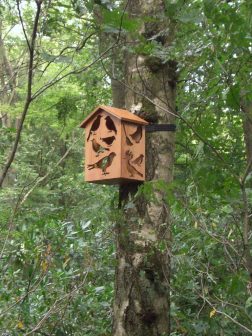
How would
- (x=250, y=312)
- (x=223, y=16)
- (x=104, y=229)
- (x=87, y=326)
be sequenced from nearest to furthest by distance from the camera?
1. (x=223, y=16)
2. (x=250, y=312)
3. (x=87, y=326)
4. (x=104, y=229)

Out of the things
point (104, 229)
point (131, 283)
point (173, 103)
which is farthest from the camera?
point (104, 229)

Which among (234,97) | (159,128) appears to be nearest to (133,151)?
(159,128)

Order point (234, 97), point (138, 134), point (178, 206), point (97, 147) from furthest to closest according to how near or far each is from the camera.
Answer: point (97, 147) < point (138, 134) < point (178, 206) < point (234, 97)

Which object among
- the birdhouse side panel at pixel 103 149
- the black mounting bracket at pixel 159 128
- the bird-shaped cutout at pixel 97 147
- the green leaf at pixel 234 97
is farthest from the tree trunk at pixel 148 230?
the green leaf at pixel 234 97

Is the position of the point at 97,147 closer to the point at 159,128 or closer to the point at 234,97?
the point at 159,128

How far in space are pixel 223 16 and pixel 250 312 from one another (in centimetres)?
81

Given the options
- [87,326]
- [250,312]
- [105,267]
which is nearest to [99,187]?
[105,267]

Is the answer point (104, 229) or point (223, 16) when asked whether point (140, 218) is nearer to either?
point (104, 229)

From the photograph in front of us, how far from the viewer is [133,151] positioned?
2459 millimetres

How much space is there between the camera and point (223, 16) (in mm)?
1270

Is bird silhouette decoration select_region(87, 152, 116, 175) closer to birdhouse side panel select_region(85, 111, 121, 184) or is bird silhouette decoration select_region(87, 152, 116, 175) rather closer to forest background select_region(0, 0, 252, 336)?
birdhouse side panel select_region(85, 111, 121, 184)

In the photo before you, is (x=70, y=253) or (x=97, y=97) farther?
(x=97, y=97)

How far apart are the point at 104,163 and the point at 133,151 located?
0.66 ft

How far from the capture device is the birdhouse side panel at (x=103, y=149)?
2477 millimetres
